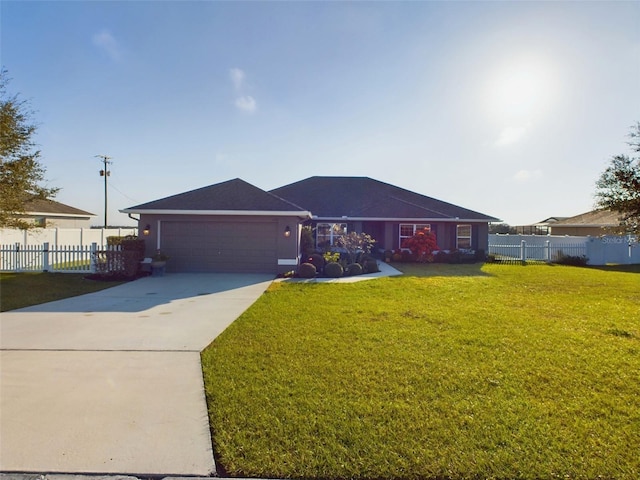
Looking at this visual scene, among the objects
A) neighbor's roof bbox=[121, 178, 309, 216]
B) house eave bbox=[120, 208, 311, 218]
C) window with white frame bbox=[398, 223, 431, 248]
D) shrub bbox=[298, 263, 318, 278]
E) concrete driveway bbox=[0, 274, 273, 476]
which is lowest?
concrete driveway bbox=[0, 274, 273, 476]

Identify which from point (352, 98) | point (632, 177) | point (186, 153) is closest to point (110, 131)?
point (186, 153)

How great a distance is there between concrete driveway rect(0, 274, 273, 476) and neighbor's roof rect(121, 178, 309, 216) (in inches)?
254

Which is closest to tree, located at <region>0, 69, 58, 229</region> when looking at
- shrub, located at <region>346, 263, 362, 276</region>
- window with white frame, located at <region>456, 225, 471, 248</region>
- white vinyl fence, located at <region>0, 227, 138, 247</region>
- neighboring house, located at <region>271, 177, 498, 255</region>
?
white vinyl fence, located at <region>0, 227, 138, 247</region>

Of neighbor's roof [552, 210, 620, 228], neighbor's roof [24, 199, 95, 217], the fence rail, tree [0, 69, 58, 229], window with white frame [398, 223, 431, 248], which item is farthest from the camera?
neighbor's roof [552, 210, 620, 228]

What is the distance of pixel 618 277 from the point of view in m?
13.7

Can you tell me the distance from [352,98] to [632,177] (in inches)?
368

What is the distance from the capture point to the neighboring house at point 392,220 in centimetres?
1939

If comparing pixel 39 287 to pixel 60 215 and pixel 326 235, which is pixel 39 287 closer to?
pixel 326 235

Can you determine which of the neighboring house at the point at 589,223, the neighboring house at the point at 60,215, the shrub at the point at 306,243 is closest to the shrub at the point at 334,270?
the shrub at the point at 306,243

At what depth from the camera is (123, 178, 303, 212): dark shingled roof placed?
1410 cm

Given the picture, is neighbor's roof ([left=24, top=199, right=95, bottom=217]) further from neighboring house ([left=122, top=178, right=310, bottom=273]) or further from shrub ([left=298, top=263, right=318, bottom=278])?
shrub ([left=298, top=263, right=318, bottom=278])

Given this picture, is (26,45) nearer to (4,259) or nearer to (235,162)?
(4,259)

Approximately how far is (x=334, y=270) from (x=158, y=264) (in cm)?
707

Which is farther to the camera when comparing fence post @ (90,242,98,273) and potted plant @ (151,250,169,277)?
potted plant @ (151,250,169,277)
